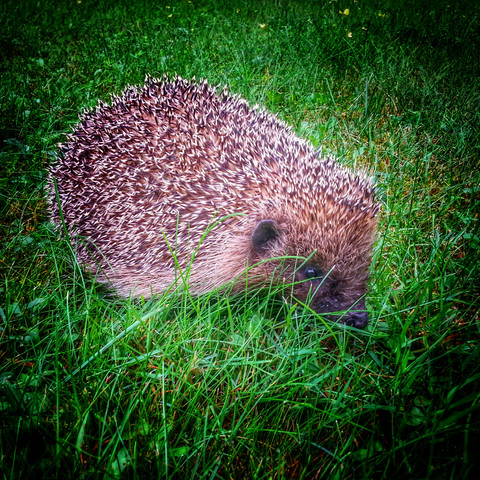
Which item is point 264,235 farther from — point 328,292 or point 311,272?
point 328,292

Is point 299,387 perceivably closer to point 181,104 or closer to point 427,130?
point 181,104

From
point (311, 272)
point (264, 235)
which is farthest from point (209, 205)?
point (311, 272)

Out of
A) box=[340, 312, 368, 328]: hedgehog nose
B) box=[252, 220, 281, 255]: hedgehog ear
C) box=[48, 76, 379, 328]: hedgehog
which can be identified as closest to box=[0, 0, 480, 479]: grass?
box=[340, 312, 368, 328]: hedgehog nose

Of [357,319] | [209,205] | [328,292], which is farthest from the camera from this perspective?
[209,205]

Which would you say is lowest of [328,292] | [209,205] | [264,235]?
[328,292]

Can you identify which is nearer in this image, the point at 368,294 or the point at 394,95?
the point at 368,294

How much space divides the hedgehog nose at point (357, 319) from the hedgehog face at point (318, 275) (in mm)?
127

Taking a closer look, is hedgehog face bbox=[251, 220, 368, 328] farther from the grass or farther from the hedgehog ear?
the grass

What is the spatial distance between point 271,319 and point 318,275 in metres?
0.50

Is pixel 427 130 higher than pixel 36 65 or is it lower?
lower

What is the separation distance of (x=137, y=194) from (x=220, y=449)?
1.83 meters

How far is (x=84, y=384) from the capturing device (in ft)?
5.32

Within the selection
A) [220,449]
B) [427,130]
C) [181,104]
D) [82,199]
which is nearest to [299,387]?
[220,449]

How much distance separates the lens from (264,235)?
97.3 inches
